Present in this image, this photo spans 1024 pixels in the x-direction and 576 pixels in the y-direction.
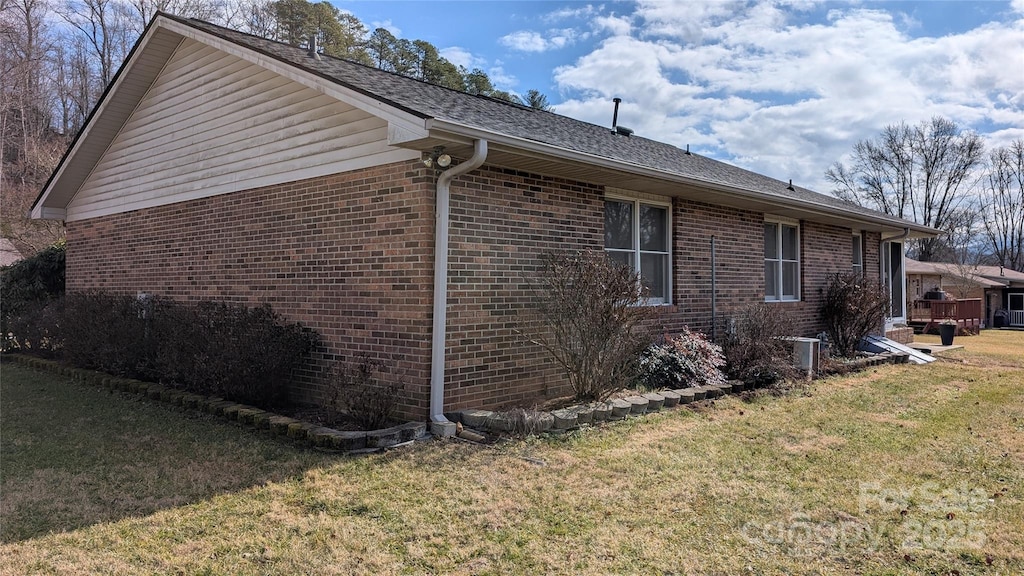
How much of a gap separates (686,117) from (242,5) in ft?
60.3

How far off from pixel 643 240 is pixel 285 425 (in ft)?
17.5

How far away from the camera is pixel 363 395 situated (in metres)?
5.84

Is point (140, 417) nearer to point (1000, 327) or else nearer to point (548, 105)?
point (548, 105)

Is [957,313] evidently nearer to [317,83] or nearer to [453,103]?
[453,103]

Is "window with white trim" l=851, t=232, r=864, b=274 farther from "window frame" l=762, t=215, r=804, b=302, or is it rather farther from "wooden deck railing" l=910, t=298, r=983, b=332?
"wooden deck railing" l=910, t=298, r=983, b=332

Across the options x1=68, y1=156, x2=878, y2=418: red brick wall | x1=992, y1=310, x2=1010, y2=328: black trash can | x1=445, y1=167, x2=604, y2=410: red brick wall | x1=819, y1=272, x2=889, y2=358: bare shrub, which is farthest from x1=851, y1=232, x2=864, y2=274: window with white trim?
x1=992, y1=310, x2=1010, y2=328: black trash can

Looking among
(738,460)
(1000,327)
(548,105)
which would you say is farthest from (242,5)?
(1000,327)

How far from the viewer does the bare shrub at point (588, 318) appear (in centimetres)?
647

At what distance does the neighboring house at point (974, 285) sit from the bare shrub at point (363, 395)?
100 ft

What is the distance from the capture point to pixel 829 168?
45219mm

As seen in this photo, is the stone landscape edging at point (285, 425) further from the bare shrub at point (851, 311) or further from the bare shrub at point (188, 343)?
the bare shrub at point (851, 311)

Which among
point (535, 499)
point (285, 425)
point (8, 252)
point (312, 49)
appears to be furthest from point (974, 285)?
point (8, 252)

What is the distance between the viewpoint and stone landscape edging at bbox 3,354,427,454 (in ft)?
17.6

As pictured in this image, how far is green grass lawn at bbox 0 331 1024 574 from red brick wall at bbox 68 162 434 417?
1370mm
